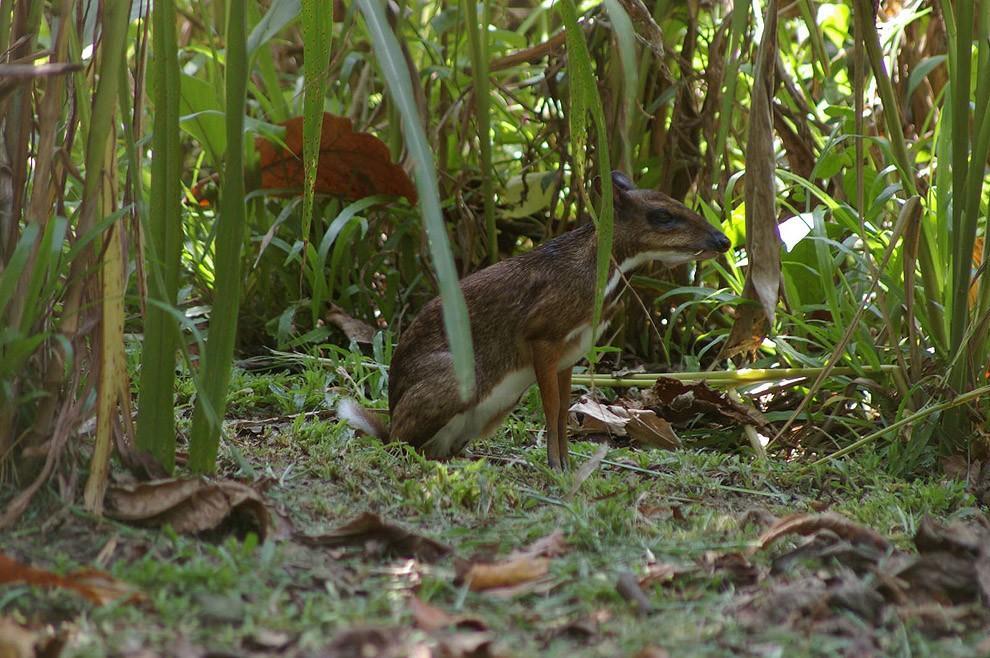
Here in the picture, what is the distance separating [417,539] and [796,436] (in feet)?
7.08

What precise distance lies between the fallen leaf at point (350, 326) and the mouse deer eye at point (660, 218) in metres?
1.34

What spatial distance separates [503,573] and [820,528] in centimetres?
79

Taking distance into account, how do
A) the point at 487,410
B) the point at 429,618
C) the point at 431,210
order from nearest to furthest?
the point at 431,210, the point at 429,618, the point at 487,410

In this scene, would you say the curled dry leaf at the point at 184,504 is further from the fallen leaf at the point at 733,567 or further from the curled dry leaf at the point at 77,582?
the fallen leaf at the point at 733,567

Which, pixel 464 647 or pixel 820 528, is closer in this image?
pixel 464 647

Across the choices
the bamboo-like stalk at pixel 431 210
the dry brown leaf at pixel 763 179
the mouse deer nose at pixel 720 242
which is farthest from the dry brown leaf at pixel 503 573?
the mouse deer nose at pixel 720 242

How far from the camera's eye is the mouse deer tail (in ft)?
12.7

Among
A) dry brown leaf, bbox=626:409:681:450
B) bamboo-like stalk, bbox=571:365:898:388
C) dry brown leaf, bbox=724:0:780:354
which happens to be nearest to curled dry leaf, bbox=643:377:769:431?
bamboo-like stalk, bbox=571:365:898:388

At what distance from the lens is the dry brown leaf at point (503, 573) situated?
7.29 ft

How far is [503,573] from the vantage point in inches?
88.4

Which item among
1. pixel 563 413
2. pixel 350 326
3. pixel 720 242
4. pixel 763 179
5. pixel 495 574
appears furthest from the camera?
pixel 350 326

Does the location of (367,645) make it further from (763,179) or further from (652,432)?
(652,432)

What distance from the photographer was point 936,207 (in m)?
3.88

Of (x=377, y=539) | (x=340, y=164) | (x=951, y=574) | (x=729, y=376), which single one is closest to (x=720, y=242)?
(x=729, y=376)
